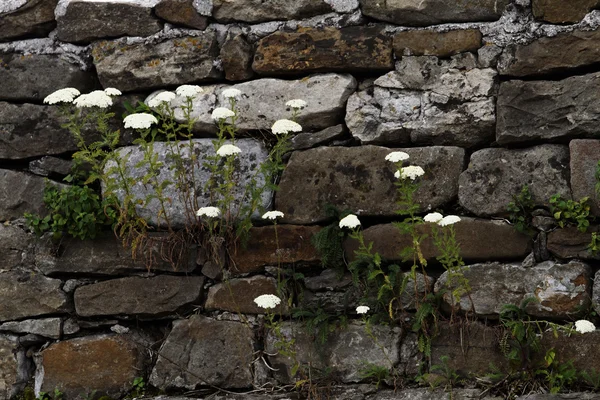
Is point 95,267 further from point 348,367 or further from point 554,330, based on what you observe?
point 554,330

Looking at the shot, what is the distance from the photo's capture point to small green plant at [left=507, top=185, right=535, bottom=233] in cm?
408

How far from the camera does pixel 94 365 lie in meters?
4.62

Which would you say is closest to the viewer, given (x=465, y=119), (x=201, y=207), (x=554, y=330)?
(x=554, y=330)

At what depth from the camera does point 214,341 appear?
14.8ft

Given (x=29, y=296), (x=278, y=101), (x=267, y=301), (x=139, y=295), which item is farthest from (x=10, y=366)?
(x=278, y=101)

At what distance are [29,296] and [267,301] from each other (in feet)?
4.66

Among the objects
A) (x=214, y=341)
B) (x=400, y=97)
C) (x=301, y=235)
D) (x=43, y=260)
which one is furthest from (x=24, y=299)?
(x=400, y=97)

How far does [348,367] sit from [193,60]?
5.72ft

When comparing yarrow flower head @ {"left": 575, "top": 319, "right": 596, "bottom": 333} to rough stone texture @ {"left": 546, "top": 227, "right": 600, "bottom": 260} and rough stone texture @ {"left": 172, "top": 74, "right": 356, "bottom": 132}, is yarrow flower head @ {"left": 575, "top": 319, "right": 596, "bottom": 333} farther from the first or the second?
rough stone texture @ {"left": 172, "top": 74, "right": 356, "bottom": 132}

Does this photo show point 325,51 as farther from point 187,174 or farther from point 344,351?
point 344,351

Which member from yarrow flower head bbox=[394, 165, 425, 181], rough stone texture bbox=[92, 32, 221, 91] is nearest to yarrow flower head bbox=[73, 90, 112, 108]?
A: rough stone texture bbox=[92, 32, 221, 91]

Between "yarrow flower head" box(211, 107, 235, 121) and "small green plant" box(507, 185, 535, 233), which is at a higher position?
"yarrow flower head" box(211, 107, 235, 121)

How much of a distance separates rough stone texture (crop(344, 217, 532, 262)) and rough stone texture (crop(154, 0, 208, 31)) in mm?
1382

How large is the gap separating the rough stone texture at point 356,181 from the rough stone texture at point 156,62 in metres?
0.70
